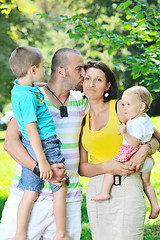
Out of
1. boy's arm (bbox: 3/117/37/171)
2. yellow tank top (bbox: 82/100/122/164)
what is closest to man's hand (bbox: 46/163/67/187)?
boy's arm (bbox: 3/117/37/171)

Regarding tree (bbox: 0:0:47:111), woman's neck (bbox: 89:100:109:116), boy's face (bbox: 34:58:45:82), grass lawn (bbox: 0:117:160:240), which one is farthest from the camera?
tree (bbox: 0:0:47:111)

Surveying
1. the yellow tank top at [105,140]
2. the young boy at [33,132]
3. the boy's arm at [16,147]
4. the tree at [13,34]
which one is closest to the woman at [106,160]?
the yellow tank top at [105,140]

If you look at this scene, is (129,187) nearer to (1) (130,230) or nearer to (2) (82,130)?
(1) (130,230)

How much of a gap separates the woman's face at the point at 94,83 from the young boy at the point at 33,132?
1.40 feet

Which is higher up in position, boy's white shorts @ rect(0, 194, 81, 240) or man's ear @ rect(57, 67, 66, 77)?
man's ear @ rect(57, 67, 66, 77)

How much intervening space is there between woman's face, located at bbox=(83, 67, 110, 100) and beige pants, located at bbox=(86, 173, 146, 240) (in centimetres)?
68

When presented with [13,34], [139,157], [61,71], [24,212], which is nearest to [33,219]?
[24,212]

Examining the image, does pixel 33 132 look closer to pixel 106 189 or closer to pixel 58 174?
pixel 58 174

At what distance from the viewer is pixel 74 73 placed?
2994 mm

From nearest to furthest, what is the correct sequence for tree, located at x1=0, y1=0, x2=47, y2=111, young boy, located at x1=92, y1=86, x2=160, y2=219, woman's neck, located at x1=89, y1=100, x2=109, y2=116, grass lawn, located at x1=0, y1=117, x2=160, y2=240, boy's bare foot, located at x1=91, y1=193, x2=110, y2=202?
1. young boy, located at x1=92, y1=86, x2=160, y2=219
2. boy's bare foot, located at x1=91, y1=193, x2=110, y2=202
3. woman's neck, located at x1=89, y1=100, x2=109, y2=116
4. grass lawn, located at x1=0, y1=117, x2=160, y2=240
5. tree, located at x1=0, y1=0, x2=47, y2=111

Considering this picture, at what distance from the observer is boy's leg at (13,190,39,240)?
106 inches

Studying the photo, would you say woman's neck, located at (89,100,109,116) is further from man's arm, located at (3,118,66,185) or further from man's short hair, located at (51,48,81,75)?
man's arm, located at (3,118,66,185)

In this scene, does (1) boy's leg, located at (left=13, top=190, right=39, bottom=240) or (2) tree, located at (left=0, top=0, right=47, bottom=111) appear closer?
(1) boy's leg, located at (left=13, top=190, right=39, bottom=240)

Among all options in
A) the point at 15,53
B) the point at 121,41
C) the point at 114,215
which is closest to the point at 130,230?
the point at 114,215
